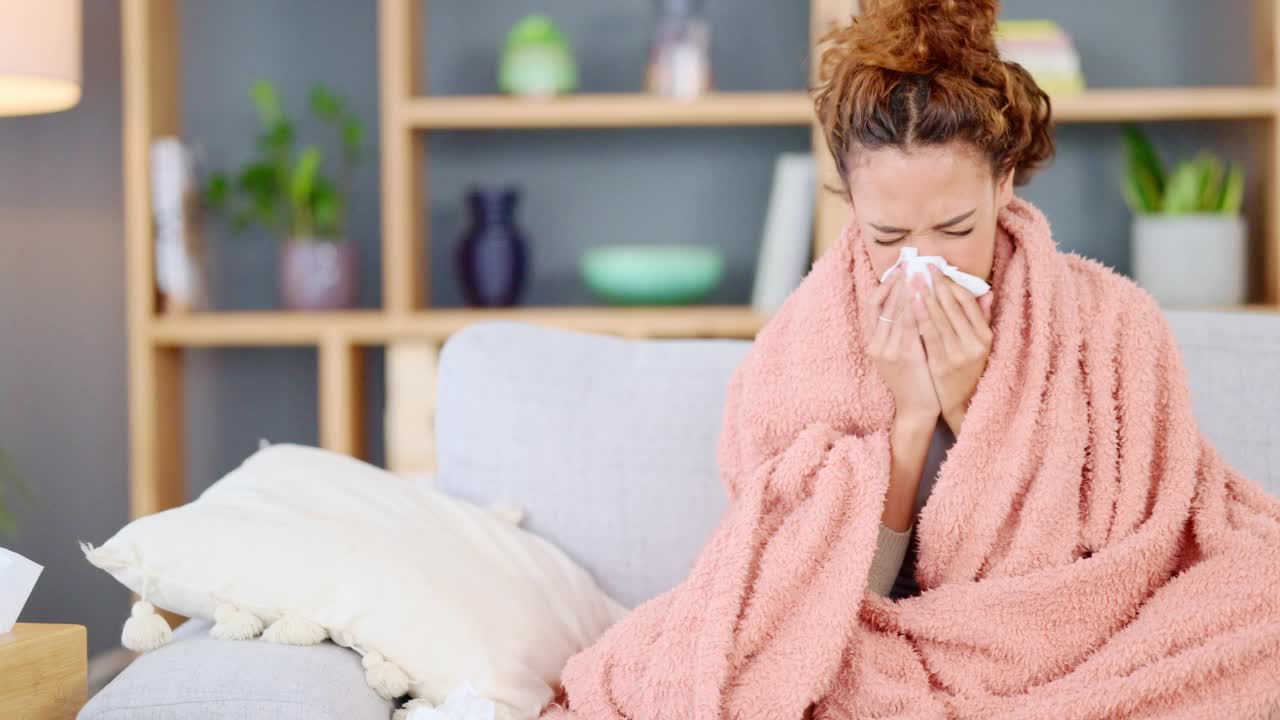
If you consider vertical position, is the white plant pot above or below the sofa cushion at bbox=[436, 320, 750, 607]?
above

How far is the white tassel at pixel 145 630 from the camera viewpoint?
4.29 ft

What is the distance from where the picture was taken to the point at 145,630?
131cm

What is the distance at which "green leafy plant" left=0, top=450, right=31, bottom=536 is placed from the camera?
2684 millimetres

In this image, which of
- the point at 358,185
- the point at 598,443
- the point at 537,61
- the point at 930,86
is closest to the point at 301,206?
the point at 358,185

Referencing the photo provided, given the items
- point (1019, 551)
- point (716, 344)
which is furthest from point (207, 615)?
point (1019, 551)

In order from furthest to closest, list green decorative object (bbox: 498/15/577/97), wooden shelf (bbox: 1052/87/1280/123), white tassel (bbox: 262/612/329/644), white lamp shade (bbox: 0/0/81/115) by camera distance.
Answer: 1. green decorative object (bbox: 498/15/577/97)
2. wooden shelf (bbox: 1052/87/1280/123)
3. white lamp shade (bbox: 0/0/81/115)
4. white tassel (bbox: 262/612/329/644)

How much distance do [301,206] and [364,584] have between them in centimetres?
152

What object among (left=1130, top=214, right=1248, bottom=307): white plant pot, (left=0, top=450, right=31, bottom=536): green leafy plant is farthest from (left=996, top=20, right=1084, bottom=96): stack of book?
(left=0, top=450, right=31, bottom=536): green leafy plant

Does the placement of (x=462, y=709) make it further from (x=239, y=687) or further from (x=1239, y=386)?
(x=1239, y=386)

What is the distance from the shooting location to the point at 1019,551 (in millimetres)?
1283

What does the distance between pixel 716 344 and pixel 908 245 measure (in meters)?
0.44

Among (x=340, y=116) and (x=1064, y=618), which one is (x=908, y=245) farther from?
(x=340, y=116)

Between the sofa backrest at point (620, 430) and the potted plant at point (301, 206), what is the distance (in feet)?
3.34

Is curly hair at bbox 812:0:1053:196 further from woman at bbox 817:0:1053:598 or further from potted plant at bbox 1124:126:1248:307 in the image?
potted plant at bbox 1124:126:1248:307
